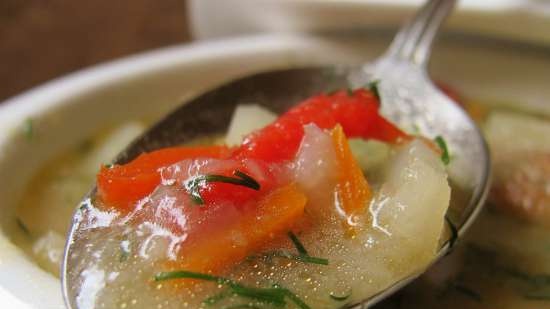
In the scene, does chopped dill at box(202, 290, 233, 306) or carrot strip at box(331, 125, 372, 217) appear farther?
carrot strip at box(331, 125, 372, 217)

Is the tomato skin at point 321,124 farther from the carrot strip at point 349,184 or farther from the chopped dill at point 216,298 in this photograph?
the chopped dill at point 216,298

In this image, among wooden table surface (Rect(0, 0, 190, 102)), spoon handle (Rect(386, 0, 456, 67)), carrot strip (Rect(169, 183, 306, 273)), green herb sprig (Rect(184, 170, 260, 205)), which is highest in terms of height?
wooden table surface (Rect(0, 0, 190, 102))

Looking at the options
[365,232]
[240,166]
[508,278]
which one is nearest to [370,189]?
[365,232]

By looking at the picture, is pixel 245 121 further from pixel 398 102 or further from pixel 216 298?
pixel 216 298

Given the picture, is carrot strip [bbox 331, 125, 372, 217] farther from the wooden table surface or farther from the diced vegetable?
the wooden table surface

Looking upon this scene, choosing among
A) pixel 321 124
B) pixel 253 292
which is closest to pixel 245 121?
pixel 321 124

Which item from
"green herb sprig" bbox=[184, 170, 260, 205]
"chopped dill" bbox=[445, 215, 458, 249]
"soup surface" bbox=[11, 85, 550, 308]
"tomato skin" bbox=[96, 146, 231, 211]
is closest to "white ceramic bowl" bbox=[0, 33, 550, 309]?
"soup surface" bbox=[11, 85, 550, 308]
